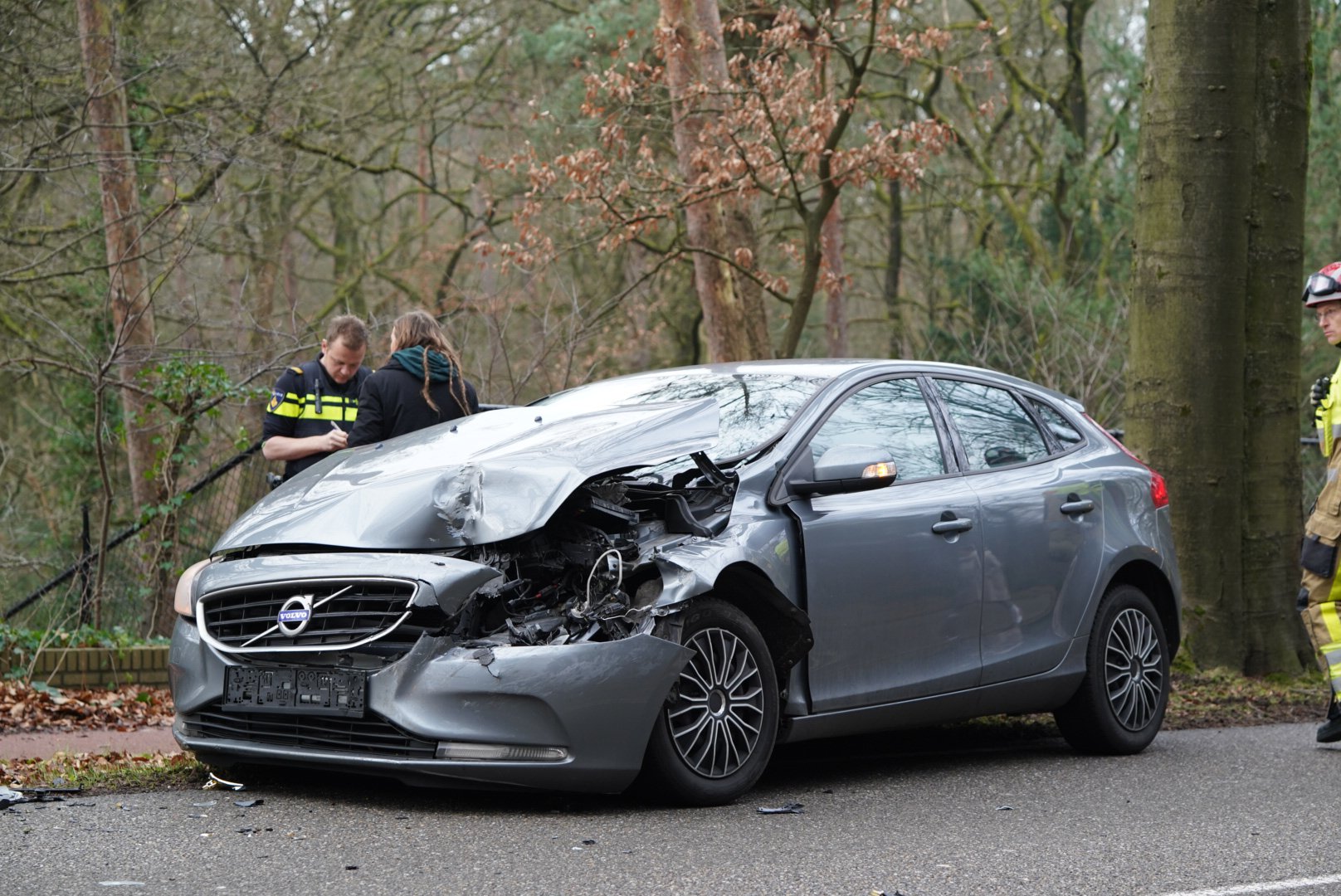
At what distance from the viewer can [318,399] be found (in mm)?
8672

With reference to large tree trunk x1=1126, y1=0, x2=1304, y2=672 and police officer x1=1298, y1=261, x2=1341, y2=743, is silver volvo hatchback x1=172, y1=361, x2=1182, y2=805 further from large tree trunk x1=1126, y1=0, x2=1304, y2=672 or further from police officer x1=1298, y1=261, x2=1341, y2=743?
large tree trunk x1=1126, y1=0, x2=1304, y2=672

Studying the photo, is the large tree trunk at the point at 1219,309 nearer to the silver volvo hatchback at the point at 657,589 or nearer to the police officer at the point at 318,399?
the silver volvo hatchback at the point at 657,589

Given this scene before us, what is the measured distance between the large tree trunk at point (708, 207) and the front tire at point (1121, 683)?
8089mm

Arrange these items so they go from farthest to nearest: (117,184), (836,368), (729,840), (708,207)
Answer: (708,207), (117,184), (836,368), (729,840)

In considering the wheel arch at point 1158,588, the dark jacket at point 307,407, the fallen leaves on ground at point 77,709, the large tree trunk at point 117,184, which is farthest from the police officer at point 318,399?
the large tree trunk at point 117,184

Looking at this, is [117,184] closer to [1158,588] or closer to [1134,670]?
[1158,588]

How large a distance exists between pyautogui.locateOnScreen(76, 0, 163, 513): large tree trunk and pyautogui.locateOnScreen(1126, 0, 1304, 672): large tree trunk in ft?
24.6

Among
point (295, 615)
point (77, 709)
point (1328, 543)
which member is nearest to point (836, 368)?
point (295, 615)

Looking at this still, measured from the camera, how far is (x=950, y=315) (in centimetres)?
2566

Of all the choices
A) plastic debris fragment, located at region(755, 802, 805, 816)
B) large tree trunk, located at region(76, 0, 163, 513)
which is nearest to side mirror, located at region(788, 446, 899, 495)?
plastic debris fragment, located at region(755, 802, 805, 816)

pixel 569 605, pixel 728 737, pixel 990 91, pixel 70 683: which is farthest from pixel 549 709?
pixel 990 91

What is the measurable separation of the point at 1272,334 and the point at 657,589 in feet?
18.7

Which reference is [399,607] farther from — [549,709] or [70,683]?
[70,683]

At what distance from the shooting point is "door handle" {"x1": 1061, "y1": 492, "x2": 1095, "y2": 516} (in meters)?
7.22
